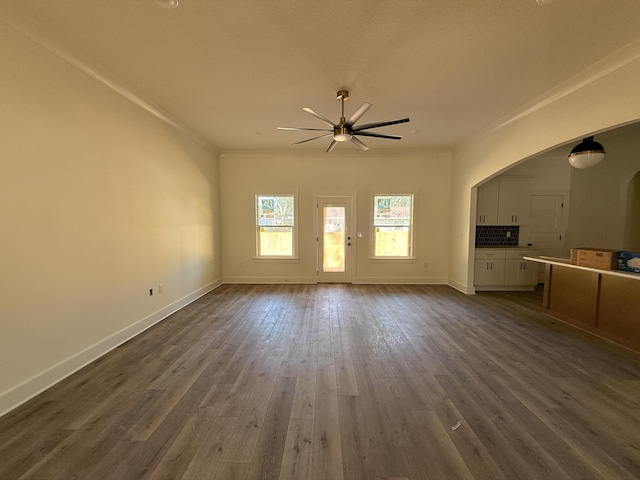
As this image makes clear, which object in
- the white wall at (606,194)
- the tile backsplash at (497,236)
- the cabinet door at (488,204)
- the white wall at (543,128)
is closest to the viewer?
the white wall at (543,128)

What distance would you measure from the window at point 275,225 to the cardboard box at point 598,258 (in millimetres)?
4844

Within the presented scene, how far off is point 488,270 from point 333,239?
3331mm

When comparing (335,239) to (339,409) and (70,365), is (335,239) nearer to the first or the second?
(339,409)

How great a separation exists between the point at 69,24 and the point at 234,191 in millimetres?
3933

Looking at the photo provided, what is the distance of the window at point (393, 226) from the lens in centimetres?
602

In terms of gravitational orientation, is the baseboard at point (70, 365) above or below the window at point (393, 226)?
below

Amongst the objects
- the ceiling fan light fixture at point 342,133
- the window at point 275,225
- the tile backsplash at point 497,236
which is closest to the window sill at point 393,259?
the tile backsplash at point 497,236

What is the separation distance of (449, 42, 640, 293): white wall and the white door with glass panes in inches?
91.3

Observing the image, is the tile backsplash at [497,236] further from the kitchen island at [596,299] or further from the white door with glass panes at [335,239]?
the white door with glass panes at [335,239]

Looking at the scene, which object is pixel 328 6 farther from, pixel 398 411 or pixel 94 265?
pixel 94 265

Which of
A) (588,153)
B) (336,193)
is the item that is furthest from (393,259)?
(588,153)

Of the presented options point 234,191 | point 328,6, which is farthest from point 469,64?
point 234,191

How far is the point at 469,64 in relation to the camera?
2615 millimetres

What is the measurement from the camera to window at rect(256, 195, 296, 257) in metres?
6.05
